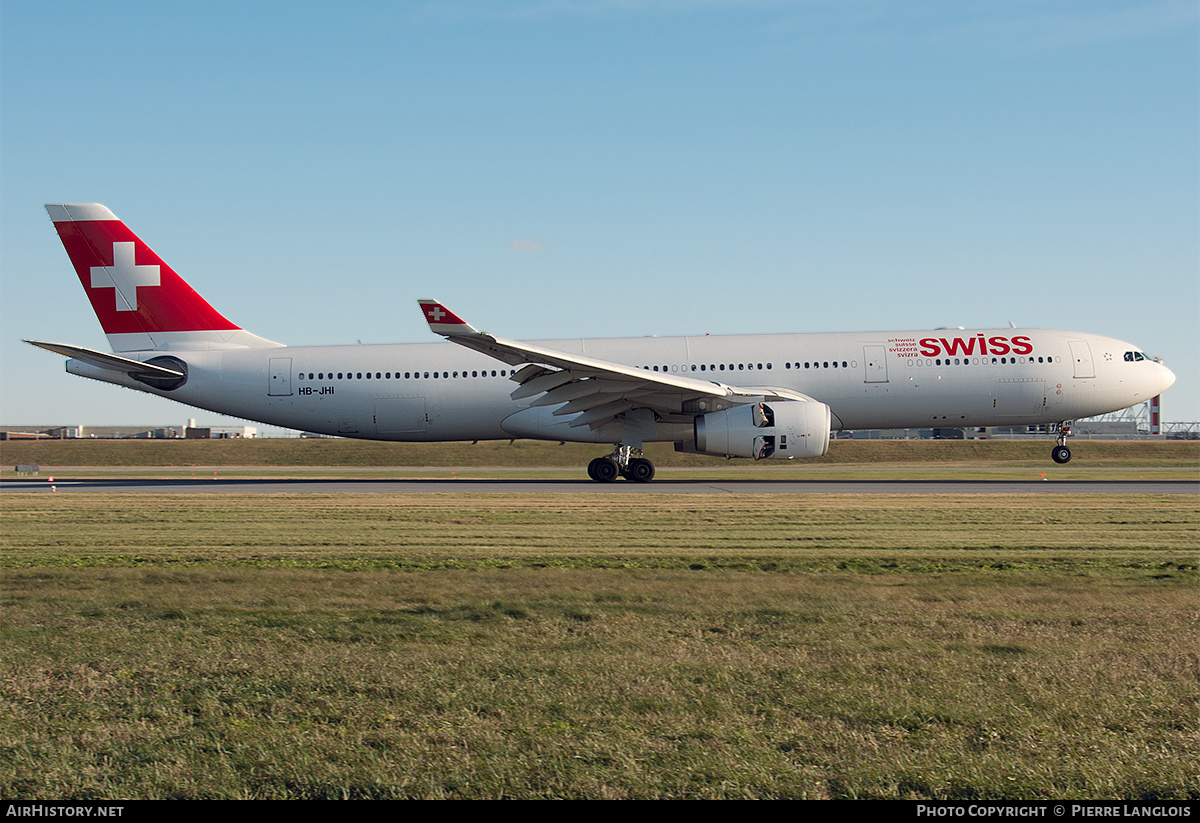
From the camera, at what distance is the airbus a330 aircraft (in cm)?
2291

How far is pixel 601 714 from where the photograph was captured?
15.1ft

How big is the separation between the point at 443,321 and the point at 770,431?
815 cm

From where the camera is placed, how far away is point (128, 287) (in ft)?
85.0

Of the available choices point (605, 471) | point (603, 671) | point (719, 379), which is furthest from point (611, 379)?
point (603, 671)

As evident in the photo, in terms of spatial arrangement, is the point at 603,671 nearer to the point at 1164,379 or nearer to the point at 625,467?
the point at 625,467

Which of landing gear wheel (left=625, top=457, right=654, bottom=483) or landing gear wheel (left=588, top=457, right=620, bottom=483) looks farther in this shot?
landing gear wheel (left=588, top=457, right=620, bottom=483)

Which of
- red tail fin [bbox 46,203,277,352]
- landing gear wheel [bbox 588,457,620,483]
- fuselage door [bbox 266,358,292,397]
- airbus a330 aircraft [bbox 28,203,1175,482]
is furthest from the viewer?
fuselage door [bbox 266,358,292,397]

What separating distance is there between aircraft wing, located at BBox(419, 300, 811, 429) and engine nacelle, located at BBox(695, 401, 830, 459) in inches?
34.5

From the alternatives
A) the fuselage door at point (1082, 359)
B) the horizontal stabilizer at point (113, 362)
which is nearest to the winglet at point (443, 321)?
the horizontal stabilizer at point (113, 362)

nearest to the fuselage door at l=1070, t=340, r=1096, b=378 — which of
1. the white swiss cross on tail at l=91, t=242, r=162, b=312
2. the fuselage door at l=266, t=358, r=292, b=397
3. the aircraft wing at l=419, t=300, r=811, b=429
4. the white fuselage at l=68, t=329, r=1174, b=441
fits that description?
the white fuselage at l=68, t=329, r=1174, b=441

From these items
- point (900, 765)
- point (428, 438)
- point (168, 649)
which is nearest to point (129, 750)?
point (168, 649)

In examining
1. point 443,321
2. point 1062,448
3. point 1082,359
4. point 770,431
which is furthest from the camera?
point 1062,448

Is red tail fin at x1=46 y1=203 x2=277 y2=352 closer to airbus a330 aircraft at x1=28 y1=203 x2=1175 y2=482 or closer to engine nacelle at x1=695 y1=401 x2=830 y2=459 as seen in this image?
airbus a330 aircraft at x1=28 y1=203 x2=1175 y2=482

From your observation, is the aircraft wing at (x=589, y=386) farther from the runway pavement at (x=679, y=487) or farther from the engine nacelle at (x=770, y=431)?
the runway pavement at (x=679, y=487)
